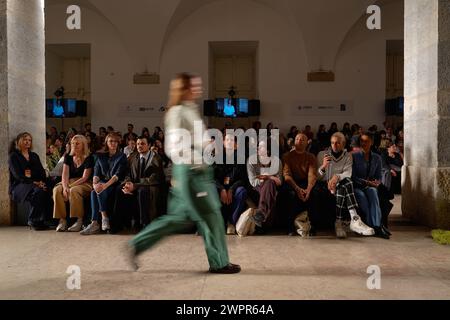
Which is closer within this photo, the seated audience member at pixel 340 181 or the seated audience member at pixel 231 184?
the seated audience member at pixel 340 181

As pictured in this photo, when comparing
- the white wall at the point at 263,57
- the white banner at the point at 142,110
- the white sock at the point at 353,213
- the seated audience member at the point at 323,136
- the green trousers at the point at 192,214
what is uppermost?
the white wall at the point at 263,57

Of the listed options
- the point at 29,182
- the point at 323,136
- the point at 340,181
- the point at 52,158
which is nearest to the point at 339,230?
the point at 340,181

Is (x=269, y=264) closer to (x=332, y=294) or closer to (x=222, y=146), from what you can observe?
(x=332, y=294)

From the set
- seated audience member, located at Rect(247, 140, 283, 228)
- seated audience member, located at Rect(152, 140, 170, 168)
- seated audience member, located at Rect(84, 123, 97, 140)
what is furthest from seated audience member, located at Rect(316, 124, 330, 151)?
seated audience member, located at Rect(247, 140, 283, 228)

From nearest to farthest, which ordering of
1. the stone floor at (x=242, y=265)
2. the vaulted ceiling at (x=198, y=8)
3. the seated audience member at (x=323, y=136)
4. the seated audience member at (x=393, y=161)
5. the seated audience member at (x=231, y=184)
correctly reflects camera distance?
the stone floor at (x=242, y=265) → the seated audience member at (x=231, y=184) → the seated audience member at (x=393, y=161) → the seated audience member at (x=323, y=136) → the vaulted ceiling at (x=198, y=8)

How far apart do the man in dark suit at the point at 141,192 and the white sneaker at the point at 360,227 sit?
7.77 feet

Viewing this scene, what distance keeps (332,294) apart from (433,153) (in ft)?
11.0

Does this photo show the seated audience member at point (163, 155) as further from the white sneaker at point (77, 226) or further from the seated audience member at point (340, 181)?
the seated audience member at point (340, 181)

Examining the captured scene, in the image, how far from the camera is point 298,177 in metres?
5.64

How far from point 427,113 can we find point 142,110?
10.3 meters

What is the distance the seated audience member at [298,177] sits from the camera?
5.45m

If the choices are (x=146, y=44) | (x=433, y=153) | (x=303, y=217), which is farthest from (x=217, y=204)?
(x=146, y=44)

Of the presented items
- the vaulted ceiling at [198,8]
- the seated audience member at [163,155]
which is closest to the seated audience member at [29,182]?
the seated audience member at [163,155]

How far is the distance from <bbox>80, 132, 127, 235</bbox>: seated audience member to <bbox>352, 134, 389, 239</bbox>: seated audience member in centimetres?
293
